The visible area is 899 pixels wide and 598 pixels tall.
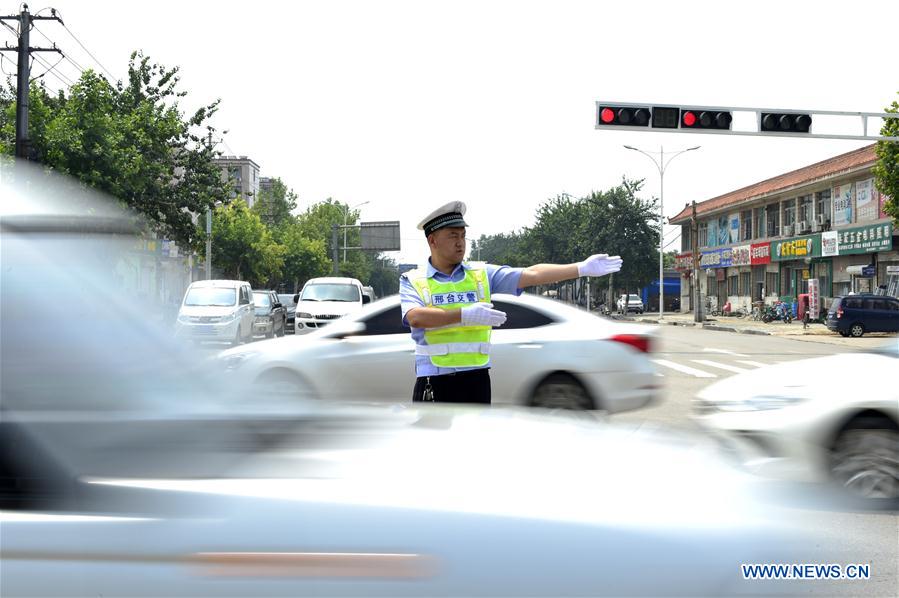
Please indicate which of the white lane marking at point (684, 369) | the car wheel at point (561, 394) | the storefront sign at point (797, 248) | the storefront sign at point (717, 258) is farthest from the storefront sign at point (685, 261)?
the car wheel at point (561, 394)

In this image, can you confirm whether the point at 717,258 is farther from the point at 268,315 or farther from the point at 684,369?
the point at 684,369

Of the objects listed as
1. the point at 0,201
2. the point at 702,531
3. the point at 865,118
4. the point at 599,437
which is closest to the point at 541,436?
the point at 599,437

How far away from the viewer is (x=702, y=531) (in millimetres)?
1887

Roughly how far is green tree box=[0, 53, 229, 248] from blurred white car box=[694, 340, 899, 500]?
72.4 ft

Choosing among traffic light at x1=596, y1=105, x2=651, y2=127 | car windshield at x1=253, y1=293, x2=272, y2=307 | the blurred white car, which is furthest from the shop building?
the blurred white car

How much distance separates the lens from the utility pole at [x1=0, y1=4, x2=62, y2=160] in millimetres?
21609

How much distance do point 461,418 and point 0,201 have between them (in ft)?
4.44

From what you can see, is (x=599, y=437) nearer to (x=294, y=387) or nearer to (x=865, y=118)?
(x=294, y=387)

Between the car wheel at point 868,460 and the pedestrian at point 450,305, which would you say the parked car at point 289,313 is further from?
the pedestrian at point 450,305

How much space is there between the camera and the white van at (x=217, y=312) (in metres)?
23.4

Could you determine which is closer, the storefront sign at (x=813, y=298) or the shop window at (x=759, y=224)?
the storefront sign at (x=813, y=298)

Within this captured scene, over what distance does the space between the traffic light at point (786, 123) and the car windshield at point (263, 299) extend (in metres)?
16.4

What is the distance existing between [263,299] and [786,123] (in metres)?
17.1

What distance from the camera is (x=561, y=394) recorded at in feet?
29.6
